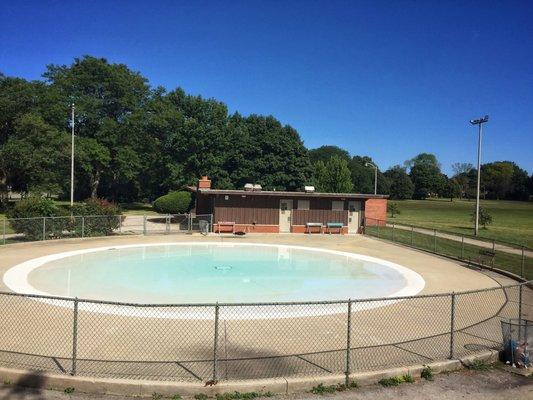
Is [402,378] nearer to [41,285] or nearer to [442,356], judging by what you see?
[442,356]

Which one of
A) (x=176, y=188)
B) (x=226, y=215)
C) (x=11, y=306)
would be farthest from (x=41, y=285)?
(x=176, y=188)

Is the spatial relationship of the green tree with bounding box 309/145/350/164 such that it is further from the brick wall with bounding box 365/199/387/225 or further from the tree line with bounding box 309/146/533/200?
the brick wall with bounding box 365/199/387/225

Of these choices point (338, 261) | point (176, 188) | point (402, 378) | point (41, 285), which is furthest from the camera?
point (176, 188)

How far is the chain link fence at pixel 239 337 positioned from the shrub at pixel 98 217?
15905 millimetres

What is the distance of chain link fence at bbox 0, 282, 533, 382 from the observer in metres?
7.83

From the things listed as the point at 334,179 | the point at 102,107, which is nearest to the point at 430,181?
the point at 334,179

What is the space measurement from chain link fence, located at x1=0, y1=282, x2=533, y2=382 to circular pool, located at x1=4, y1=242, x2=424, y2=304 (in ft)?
7.04

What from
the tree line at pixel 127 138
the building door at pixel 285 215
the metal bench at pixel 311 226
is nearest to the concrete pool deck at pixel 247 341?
the metal bench at pixel 311 226

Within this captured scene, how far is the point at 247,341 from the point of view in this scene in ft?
31.3

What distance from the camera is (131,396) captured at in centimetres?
700

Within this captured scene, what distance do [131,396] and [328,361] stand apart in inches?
143

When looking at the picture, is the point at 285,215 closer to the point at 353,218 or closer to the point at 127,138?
the point at 353,218

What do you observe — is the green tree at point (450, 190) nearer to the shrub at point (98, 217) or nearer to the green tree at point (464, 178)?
the green tree at point (464, 178)

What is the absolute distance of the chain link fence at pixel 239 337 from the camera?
25.7 ft
